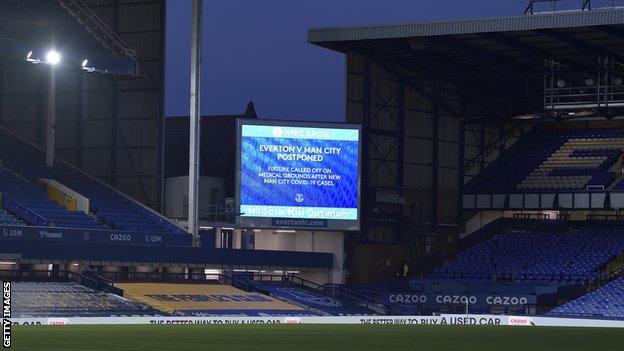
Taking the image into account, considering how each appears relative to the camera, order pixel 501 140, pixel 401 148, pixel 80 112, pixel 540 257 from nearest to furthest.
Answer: pixel 80 112, pixel 540 257, pixel 401 148, pixel 501 140

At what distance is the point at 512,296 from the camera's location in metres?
67.1

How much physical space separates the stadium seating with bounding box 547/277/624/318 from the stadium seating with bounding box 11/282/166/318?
727 inches

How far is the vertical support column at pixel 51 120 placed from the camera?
66.2 metres

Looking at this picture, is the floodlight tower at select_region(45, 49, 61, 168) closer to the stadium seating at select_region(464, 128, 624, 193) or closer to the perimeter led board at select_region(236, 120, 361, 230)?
the perimeter led board at select_region(236, 120, 361, 230)

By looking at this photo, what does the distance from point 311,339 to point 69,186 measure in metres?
29.4

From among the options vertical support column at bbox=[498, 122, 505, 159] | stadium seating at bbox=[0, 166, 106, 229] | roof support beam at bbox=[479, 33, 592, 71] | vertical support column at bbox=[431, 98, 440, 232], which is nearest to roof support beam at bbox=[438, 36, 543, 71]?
roof support beam at bbox=[479, 33, 592, 71]

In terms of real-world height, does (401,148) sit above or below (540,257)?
above

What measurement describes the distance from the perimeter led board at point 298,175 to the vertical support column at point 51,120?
8.78 meters

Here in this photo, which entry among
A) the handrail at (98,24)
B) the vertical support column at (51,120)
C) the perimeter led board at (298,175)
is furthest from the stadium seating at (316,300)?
the handrail at (98,24)

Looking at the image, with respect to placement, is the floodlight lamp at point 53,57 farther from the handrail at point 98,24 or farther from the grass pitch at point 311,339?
the grass pitch at point 311,339

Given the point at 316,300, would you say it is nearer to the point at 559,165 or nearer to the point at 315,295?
the point at 315,295

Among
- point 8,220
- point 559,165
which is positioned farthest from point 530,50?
point 8,220

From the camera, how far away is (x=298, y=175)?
2726 inches

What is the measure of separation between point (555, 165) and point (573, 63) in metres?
8.42
